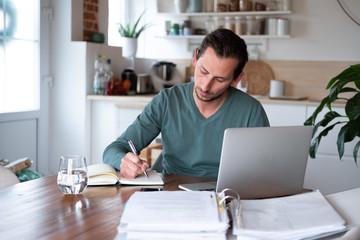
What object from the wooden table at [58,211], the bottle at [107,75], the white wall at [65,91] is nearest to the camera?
the wooden table at [58,211]

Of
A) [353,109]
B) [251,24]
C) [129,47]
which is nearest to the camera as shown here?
[353,109]

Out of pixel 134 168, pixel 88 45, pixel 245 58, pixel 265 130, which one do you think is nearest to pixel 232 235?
pixel 265 130

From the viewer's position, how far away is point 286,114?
3863 millimetres

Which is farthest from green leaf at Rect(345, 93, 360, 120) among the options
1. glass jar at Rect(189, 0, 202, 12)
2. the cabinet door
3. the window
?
glass jar at Rect(189, 0, 202, 12)

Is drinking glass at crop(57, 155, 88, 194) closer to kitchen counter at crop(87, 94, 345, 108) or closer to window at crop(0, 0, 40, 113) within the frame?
window at crop(0, 0, 40, 113)

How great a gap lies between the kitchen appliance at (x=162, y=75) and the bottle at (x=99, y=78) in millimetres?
784

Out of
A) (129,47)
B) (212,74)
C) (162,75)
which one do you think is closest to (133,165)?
(212,74)

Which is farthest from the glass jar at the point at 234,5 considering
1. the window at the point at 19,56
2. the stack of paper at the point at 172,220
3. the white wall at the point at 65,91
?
the stack of paper at the point at 172,220

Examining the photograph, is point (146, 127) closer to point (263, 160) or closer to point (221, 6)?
point (263, 160)

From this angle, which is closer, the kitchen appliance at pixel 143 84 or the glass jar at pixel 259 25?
the kitchen appliance at pixel 143 84

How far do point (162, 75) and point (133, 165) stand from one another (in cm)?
316

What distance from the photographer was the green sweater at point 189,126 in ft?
6.75

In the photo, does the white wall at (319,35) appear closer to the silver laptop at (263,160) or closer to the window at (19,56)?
the window at (19,56)

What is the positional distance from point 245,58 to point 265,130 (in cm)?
68
